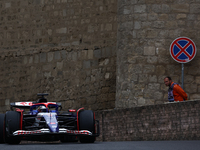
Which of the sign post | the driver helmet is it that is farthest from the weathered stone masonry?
the driver helmet

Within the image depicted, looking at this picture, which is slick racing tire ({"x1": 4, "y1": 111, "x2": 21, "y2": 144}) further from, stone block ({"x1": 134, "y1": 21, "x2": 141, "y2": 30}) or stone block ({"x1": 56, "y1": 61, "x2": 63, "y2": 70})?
stone block ({"x1": 56, "y1": 61, "x2": 63, "y2": 70})

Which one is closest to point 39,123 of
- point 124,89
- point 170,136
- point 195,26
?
point 170,136

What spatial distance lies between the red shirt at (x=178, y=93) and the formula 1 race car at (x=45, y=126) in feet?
10.4

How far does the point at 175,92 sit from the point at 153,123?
114 centimetres

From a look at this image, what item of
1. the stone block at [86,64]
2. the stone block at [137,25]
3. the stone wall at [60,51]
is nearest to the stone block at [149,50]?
the stone block at [137,25]

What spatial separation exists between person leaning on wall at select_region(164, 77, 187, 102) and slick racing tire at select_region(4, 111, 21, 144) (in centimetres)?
425

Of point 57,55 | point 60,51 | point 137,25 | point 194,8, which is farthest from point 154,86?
point 57,55

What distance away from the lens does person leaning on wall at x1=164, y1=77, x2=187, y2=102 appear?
13.3 meters

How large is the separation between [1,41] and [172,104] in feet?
38.0

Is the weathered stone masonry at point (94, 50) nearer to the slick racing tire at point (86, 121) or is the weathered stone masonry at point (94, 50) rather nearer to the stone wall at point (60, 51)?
the stone wall at point (60, 51)

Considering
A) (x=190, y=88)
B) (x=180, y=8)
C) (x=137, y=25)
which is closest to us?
(x=190, y=88)

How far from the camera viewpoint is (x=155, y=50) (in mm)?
15742

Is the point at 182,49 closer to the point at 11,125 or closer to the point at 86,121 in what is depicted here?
the point at 86,121

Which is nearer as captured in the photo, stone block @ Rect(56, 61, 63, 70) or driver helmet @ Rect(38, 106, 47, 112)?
driver helmet @ Rect(38, 106, 47, 112)
